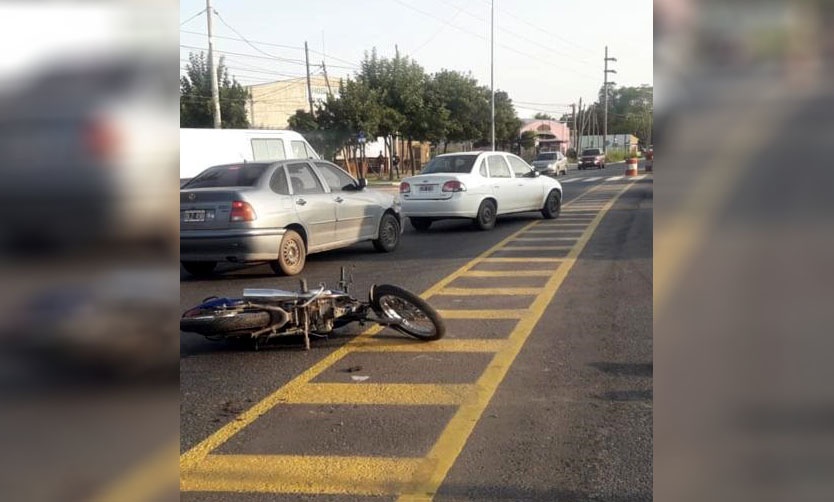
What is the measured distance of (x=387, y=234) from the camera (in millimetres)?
11938

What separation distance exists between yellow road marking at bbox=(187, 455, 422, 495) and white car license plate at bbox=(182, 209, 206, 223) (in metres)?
5.52

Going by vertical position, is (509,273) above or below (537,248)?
below

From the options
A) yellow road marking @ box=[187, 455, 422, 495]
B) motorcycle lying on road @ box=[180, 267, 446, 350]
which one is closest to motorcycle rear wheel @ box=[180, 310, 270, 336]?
motorcycle lying on road @ box=[180, 267, 446, 350]

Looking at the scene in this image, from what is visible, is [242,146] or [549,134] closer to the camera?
[242,146]

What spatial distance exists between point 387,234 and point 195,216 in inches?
136

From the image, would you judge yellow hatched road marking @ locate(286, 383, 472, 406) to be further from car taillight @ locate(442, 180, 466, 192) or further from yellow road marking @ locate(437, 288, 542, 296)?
car taillight @ locate(442, 180, 466, 192)

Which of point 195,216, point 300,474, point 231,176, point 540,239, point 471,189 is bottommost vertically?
point 300,474

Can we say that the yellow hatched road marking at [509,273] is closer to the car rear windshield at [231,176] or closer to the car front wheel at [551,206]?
the car rear windshield at [231,176]

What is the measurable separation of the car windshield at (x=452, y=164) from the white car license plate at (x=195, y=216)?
21.3 ft

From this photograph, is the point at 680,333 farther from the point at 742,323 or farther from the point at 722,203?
the point at 722,203

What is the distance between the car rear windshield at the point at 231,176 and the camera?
31.6 feet

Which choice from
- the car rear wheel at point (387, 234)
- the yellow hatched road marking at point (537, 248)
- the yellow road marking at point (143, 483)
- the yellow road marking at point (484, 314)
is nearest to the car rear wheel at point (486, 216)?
the yellow hatched road marking at point (537, 248)

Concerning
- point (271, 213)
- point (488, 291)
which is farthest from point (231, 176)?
point (488, 291)

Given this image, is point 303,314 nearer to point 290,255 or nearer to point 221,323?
point 221,323
